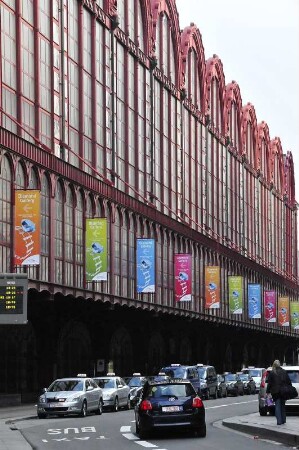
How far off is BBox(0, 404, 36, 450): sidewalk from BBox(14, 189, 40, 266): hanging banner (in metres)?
6.56

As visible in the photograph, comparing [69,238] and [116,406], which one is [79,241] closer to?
[69,238]

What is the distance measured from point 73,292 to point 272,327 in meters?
65.5

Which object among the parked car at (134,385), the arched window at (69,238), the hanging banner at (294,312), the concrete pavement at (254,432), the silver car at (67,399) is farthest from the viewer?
the hanging banner at (294,312)

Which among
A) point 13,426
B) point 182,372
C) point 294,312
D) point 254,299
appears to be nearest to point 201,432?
point 13,426

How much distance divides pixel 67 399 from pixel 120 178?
31.7 metres

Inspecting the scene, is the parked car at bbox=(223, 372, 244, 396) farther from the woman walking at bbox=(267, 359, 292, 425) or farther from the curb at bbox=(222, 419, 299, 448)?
the woman walking at bbox=(267, 359, 292, 425)

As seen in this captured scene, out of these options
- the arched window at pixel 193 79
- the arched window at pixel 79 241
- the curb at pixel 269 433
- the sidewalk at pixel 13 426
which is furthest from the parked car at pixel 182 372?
the arched window at pixel 193 79

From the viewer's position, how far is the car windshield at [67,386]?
46.7 meters

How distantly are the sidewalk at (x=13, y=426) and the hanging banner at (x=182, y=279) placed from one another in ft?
55.4

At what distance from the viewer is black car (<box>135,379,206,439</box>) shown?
97.7 feet

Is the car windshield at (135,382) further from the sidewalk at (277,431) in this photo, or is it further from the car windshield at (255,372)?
the car windshield at (255,372)

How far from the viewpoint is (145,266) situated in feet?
219

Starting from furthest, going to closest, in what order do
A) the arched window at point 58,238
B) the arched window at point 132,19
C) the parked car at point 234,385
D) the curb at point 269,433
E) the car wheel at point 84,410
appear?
1. the arched window at point 132,19
2. the parked car at point 234,385
3. the arched window at point 58,238
4. the car wheel at point 84,410
5. the curb at point 269,433

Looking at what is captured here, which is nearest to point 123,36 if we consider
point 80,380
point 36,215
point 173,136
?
point 173,136
